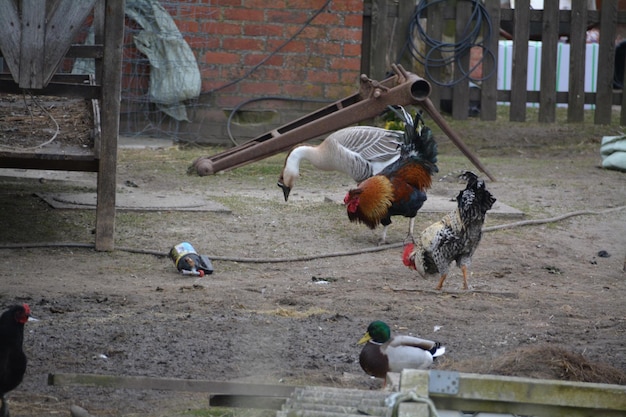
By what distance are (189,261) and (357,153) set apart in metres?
2.28

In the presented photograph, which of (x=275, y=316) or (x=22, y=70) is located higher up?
(x=22, y=70)

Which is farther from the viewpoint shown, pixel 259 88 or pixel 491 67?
pixel 491 67

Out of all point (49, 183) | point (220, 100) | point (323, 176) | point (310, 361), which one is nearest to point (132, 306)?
point (310, 361)

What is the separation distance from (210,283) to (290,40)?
610 centimetres

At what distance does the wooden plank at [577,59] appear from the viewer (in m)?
12.5

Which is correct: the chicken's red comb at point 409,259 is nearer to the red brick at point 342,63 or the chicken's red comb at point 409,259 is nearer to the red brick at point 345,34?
the red brick at point 342,63

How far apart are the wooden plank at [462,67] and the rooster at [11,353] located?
917cm

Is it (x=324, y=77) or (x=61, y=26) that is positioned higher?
(x=61, y=26)

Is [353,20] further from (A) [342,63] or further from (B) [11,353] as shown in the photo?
(B) [11,353]

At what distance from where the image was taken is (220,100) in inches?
474

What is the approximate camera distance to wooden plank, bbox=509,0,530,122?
40.8 ft

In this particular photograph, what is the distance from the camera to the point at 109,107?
6906 mm

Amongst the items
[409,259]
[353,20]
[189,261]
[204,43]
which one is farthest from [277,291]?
[353,20]

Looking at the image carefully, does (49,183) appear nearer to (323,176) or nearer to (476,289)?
(323,176)
